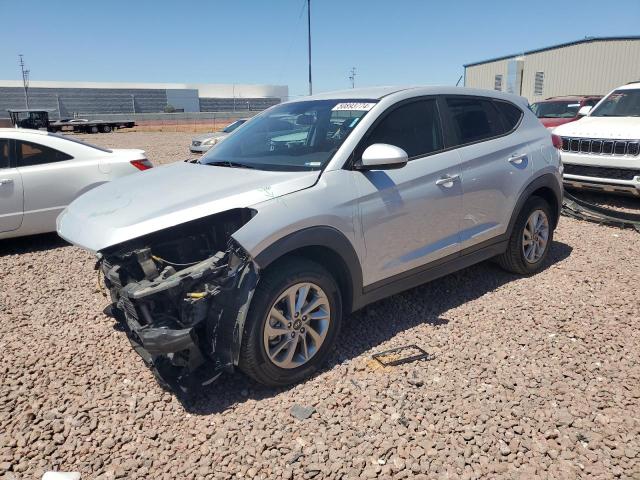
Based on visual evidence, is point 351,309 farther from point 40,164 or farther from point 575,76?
point 575,76

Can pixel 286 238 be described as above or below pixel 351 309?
above

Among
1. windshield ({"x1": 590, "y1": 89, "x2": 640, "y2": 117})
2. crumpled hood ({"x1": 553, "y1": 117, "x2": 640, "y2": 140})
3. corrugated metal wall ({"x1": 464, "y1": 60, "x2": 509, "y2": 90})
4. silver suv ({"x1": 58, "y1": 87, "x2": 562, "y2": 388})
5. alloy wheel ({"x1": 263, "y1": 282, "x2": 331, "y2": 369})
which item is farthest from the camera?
corrugated metal wall ({"x1": 464, "y1": 60, "x2": 509, "y2": 90})

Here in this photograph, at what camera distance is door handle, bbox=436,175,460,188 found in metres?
3.89

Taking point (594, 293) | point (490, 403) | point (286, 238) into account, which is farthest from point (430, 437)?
point (594, 293)

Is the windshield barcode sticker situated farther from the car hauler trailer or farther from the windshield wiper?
the car hauler trailer

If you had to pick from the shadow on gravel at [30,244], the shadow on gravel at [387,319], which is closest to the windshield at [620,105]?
the shadow on gravel at [387,319]

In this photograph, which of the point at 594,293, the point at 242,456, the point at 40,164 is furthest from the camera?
the point at 40,164

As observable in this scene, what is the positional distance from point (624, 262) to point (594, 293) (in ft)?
3.76

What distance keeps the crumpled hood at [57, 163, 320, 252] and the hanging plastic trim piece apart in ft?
17.7

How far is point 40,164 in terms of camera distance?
20.5ft

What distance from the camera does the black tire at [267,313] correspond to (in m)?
2.94

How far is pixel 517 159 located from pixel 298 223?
2.53 meters

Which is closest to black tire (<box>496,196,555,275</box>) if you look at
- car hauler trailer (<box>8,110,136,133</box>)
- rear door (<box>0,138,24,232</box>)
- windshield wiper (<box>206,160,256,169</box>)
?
windshield wiper (<box>206,160,256,169</box>)

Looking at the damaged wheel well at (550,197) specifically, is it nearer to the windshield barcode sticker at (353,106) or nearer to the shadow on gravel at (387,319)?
the shadow on gravel at (387,319)
